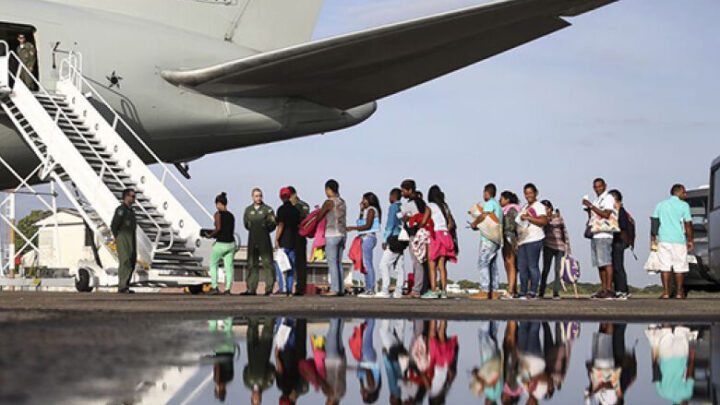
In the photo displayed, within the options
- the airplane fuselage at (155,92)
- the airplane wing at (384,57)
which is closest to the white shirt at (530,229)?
the airplane wing at (384,57)

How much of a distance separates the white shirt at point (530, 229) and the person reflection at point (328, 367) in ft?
25.9

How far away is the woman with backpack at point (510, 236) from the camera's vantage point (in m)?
13.0

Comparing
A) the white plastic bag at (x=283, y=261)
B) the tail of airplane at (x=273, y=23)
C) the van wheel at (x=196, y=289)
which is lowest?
the van wheel at (x=196, y=289)

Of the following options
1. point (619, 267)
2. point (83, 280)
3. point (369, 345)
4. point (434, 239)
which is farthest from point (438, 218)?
point (369, 345)

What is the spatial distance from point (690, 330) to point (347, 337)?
2192mm

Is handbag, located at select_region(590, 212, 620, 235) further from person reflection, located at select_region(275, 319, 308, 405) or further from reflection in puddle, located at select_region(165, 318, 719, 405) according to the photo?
person reflection, located at select_region(275, 319, 308, 405)

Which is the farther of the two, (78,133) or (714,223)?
(78,133)

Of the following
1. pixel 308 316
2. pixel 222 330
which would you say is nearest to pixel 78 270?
pixel 308 316

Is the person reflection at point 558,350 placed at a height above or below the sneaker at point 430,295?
below

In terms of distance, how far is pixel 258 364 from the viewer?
3619 millimetres

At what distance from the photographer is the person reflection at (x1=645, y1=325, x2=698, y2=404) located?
2990 mm

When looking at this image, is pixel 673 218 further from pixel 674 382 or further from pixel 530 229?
pixel 674 382

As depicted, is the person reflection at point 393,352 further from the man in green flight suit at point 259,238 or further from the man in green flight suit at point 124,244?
the man in green flight suit at point 259,238

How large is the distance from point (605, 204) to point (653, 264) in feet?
4.66
